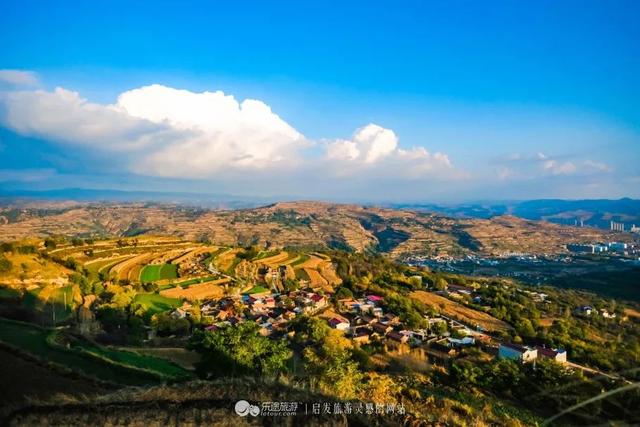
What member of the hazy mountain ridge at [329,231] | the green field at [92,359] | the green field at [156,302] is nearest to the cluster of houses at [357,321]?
the green field at [156,302]

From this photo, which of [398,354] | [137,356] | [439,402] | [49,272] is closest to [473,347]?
[398,354]

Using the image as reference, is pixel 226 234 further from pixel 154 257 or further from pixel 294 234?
pixel 154 257

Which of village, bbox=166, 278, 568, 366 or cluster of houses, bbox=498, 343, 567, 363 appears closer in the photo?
cluster of houses, bbox=498, 343, 567, 363

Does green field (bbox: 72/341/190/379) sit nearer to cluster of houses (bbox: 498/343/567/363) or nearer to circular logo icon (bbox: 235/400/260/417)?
circular logo icon (bbox: 235/400/260/417)

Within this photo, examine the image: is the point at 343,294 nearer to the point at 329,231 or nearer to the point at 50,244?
the point at 50,244

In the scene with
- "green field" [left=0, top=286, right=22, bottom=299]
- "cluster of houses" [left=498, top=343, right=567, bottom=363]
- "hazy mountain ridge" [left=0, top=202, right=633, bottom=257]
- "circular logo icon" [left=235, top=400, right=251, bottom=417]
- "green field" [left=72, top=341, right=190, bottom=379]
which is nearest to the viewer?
"circular logo icon" [left=235, top=400, right=251, bottom=417]

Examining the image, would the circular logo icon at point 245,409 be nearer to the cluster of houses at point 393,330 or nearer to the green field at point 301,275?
the cluster of houses at point 393,330

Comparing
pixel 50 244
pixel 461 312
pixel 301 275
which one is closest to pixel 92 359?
pixel 461 312

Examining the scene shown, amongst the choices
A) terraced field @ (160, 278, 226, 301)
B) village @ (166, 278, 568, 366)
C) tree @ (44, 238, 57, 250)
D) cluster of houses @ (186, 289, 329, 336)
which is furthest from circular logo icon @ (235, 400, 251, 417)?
tree @ (44, 238, 57, 250)
